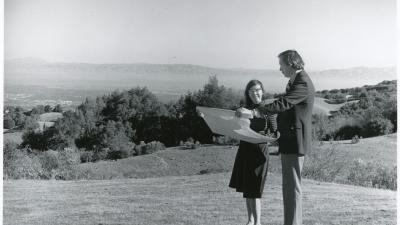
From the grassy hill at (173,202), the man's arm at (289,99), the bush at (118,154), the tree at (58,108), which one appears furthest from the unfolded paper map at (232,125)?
the tree at (58,108)

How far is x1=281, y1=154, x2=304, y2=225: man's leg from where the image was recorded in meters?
3.63

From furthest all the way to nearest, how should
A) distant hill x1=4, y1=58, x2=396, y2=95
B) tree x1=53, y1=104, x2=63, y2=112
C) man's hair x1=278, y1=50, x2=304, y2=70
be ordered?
tree x1=53, y1=104, x2=63, y2=112, distant hill x1=4, y1=58, x2=396, y2=95, man's hair x1=278, y1=50, x2=304, y2=70

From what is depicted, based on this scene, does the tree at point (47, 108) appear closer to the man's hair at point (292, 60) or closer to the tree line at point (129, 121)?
the tree line at point (129, 121)

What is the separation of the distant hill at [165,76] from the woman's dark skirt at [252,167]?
8.16ft

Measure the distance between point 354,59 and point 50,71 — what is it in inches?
152

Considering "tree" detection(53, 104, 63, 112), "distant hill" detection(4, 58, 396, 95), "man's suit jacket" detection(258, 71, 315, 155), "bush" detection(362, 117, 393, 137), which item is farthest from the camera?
"bush" detection(362, 117, 393, 137)

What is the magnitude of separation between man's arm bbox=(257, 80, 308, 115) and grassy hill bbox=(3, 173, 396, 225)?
169 centimetres

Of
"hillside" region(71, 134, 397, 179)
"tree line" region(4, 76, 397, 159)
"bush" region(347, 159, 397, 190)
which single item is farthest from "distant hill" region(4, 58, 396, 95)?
"bush" region(347, 159, 397, 190)

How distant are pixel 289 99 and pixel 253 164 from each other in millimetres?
685

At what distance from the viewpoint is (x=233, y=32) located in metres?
6.16

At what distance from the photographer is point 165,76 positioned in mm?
6465

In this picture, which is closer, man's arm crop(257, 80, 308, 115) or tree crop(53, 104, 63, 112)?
man's arm crop(257, 80, 308, 115)

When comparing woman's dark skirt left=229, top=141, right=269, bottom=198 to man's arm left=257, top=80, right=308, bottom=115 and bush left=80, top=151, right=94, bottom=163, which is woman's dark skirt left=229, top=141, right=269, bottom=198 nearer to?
man's arm left=257, top=80, right=308, bottom=115

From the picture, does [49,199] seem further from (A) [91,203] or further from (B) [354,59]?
(B) [354,59]
